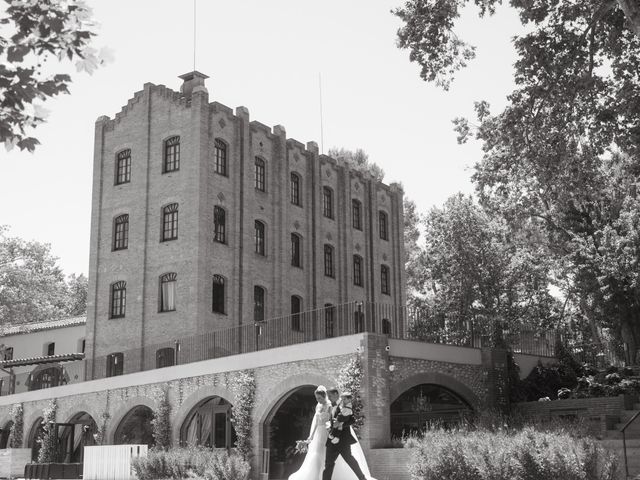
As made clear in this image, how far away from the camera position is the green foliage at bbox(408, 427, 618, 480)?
15508 mm

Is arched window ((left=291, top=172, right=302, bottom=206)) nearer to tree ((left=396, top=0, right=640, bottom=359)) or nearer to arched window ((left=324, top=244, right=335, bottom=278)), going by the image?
arched window ((left=324, top=244, right=335, bottom=278))

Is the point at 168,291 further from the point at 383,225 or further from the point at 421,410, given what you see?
the point at 383,225

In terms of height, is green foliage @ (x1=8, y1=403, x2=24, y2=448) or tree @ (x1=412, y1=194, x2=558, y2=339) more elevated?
tree @ (x1=412, y1=194, x2=558, y2=339)

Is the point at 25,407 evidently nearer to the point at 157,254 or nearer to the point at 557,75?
the point at 157,254

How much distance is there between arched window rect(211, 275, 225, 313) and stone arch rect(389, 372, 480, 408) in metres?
11.3

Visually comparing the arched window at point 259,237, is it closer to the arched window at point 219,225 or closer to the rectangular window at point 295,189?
the arched window at point 219,225

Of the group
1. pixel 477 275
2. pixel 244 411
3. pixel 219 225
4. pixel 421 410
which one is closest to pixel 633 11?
pixel 421 410

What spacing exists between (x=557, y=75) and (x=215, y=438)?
47.8 feet

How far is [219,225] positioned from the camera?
110 feet

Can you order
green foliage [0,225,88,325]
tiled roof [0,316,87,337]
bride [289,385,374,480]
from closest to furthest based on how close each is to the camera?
bride [289,385,374,480] → tiled roof [0,316,87,337] → green foliage [0,225,88,325]

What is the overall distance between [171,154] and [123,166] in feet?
9.43

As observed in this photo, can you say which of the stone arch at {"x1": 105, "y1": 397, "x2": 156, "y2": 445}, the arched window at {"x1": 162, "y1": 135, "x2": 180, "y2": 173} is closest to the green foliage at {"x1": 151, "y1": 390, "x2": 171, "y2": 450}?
the stone arch at {"x1": 105, "y1": 397, "x2": 156, "y2": 445}

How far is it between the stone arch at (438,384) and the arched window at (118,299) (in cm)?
1543

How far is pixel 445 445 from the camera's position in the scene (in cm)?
1712
